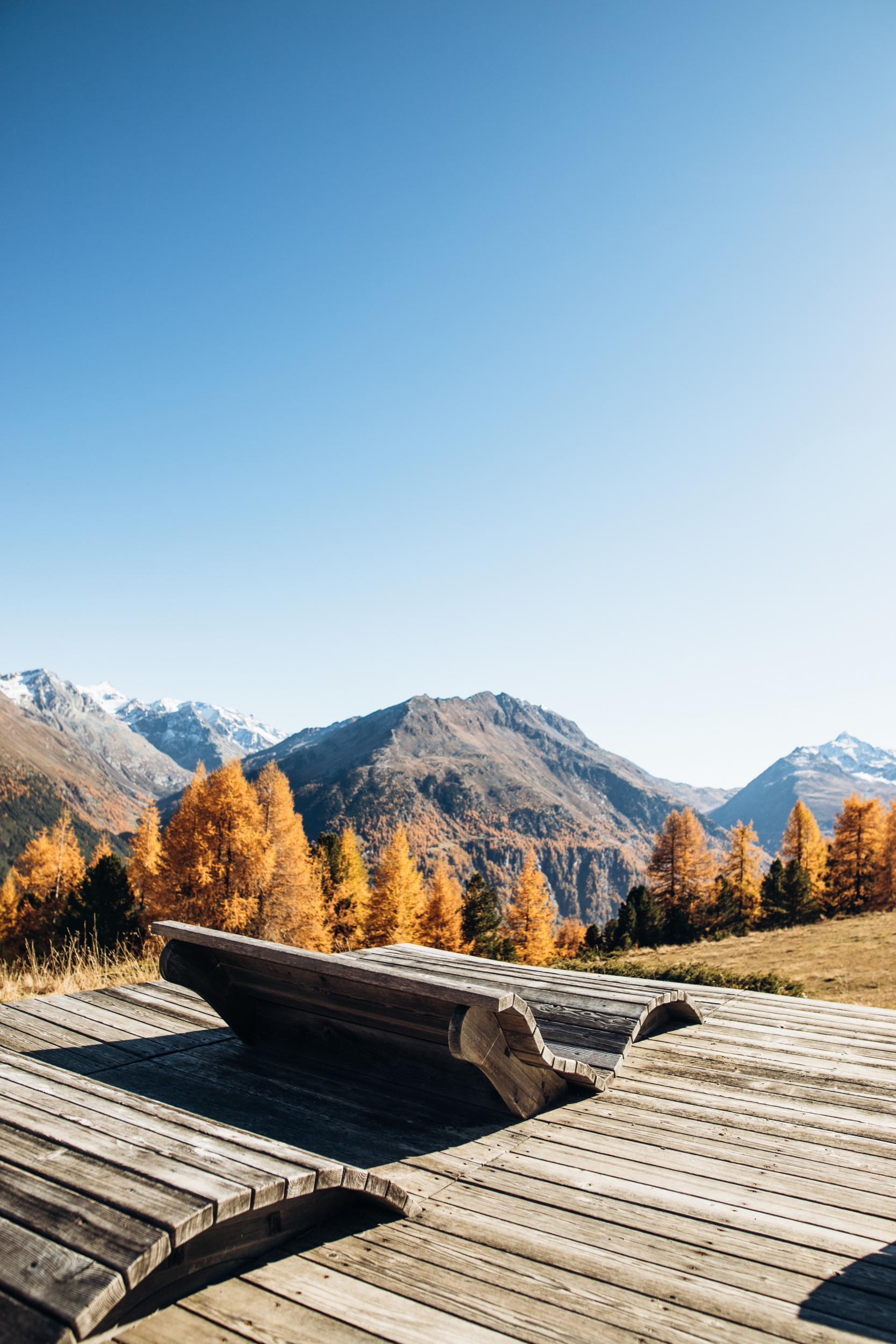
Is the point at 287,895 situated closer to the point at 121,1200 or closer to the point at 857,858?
the point at 121,1200

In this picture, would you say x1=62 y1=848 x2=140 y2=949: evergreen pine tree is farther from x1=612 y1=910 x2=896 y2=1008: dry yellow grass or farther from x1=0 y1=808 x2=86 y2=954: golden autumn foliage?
x1=612 y1=910 x2=896 y2=1008: dry yellow grass

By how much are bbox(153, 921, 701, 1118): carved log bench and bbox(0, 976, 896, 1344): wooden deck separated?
0.16m

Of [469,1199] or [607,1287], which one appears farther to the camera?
[469,1199]

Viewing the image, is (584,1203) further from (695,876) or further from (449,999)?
(695,876)

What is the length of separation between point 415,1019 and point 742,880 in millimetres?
41374

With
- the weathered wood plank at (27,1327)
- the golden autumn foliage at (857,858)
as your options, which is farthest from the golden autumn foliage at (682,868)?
the weathered wood plank at (27,1327)

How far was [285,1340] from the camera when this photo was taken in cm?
200

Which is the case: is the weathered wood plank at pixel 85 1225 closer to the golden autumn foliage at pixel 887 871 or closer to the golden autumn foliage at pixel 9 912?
the golden autumn foliage at pixel 9 912

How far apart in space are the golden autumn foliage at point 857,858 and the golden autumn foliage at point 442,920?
2077cm

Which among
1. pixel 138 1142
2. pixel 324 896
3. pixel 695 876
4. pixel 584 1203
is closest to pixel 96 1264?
pixel 138 1142

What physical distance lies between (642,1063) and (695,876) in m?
39.1

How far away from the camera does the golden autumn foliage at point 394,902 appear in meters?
30.8

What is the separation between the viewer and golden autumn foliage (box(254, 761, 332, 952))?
23.8 metres

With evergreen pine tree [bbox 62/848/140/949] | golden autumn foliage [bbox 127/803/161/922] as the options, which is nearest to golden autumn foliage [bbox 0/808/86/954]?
evergreen pine tree [bbox 62/848/140/949]
